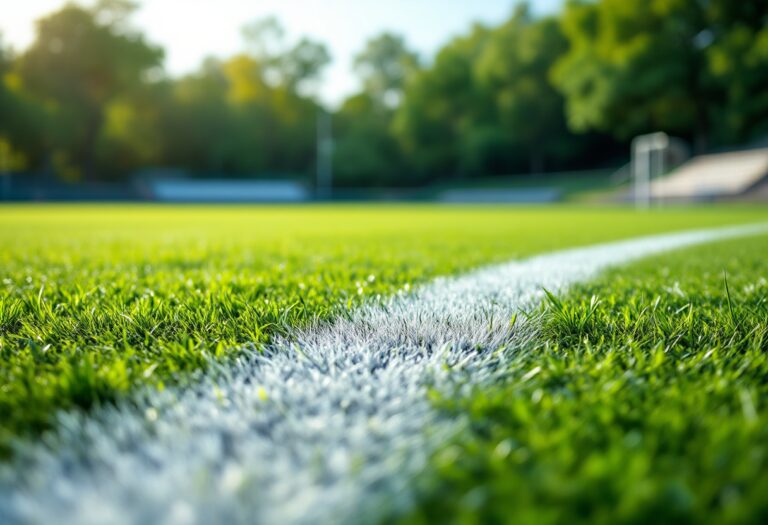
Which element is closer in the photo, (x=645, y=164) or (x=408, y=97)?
(x=645, y=164)

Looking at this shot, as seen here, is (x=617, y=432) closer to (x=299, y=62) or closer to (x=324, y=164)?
(x=324, y=164)

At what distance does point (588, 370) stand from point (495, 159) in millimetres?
44286

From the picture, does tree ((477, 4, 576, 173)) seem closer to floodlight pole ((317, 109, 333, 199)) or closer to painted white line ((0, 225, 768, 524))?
floodlight pole ((317, 109, 333, 199))

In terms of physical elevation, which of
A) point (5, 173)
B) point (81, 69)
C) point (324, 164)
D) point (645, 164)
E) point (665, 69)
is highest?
point (81, 69)

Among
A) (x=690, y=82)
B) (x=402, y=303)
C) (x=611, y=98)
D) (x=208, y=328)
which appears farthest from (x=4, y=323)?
(x=690, y=82)

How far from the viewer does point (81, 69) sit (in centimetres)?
3803

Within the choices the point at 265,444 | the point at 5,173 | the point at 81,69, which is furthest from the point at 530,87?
the point at 265,444

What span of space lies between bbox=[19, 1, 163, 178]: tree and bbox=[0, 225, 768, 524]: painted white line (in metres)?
40.3

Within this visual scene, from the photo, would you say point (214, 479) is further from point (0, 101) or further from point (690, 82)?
point (0, 101)

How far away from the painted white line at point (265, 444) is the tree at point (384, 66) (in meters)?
54.4

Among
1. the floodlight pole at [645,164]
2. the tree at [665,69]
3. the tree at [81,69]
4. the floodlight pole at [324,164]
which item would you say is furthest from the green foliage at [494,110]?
the tree at [81,69]

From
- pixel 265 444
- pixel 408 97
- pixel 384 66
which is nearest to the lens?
pixel 265 444

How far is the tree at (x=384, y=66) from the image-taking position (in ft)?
175

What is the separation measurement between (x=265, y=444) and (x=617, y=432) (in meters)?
0.50
